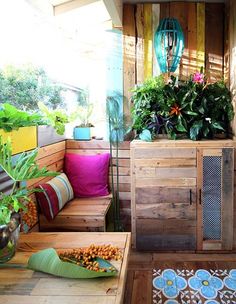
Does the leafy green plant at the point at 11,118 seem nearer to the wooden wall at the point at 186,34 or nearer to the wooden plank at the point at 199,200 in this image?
the wooden plank at the point at 199,200

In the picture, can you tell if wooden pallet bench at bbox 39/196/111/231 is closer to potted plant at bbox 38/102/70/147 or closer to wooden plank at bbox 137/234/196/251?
wooden plank at bbox 137/234/196/251

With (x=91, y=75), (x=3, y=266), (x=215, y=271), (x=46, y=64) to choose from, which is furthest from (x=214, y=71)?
(x=3, y=266)

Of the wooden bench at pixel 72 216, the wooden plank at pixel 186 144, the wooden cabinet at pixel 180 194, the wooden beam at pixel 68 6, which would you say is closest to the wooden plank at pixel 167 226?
the wooden cabinet at pixel 180 194

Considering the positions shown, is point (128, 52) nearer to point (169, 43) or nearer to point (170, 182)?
point (169, 43)

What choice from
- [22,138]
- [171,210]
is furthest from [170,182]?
[22,138]

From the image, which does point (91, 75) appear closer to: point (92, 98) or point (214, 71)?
point (92, 98)

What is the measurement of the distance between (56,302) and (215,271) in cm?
182

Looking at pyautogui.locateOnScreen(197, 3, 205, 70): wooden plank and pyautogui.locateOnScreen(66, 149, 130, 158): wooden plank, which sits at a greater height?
pyautogui.locateOnScreen(197, 3, 205, 70): wooden plank

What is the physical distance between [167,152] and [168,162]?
94mm

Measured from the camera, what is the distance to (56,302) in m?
1.19

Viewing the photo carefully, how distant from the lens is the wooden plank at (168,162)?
293 cm

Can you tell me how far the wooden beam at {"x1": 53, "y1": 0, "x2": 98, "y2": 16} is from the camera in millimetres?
3096

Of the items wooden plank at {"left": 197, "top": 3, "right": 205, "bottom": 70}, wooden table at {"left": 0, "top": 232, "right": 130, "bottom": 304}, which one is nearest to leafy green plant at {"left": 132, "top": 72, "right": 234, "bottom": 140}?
wooden plank at {"left": 197, "top": 3, "right": 205, "bottom": 70}

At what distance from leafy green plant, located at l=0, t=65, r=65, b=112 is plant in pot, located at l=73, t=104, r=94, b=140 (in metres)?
0.23
